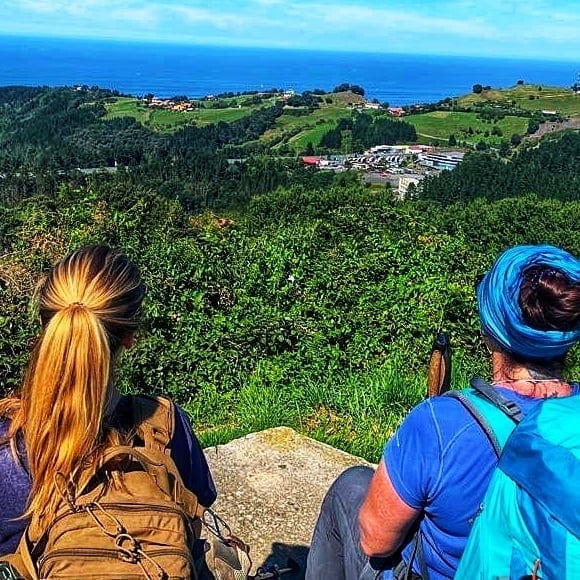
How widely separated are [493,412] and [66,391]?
0.93 m

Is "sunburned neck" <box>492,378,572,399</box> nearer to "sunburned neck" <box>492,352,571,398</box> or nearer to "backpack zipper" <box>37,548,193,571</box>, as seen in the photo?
"sunburned neck" <box>492,352,571,398</box>

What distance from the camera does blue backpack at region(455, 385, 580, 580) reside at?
110 centimetres

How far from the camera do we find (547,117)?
10162 cm

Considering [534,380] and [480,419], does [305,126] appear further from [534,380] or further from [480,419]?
[480,419]

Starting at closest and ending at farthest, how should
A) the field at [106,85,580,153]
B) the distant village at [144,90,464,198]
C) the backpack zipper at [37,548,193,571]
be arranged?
the backpack zipper at [37,548,193,571]
the distant village at [144,90,464,198]
the field at [106,85,580,153]

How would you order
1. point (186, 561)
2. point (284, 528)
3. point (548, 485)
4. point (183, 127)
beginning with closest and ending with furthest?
1. point (548, 485)
2. point (186, 561)
3. point (284, 528)
4. point (183, 127)

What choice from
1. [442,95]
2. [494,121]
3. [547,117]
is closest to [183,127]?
[494,121]

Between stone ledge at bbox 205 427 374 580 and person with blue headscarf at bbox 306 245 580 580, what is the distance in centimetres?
111

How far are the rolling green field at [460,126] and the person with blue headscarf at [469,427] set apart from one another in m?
96.8

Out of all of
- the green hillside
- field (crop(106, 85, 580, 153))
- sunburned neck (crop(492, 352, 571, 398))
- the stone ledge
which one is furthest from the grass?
field (crop(106, 85, 580, 153))

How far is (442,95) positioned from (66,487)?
201617 millimetres

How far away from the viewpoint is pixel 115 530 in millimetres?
1389

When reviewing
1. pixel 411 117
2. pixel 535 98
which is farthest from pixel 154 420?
pixel 535 98

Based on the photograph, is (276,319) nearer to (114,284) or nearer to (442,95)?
(114,284)
